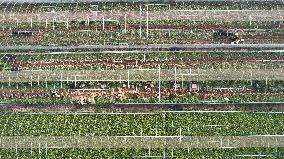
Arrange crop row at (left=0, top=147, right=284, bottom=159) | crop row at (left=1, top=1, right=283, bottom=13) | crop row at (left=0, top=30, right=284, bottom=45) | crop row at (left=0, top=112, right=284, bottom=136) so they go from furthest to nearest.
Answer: crop row at (left=1, top=1, right=283, bottom=13), crop row at (left=0, top=30, right=284, bottom=45), crop row at (left=0, top=112, right=284, bottom=136), crop row at (left=0, top=147, right=284, bottom=159)

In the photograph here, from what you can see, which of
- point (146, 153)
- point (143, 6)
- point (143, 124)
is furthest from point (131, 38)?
point (146, 153)

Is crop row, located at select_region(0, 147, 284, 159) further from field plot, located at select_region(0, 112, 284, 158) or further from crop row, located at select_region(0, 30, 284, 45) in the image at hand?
crop row, located at select_region(0, 30, 284, 45)

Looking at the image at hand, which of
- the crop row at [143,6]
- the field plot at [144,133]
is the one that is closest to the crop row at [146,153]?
the field plot at [144,133]

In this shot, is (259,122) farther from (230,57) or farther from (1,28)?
(1,28)

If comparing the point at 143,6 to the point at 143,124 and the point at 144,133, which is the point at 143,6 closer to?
the point at 143,124

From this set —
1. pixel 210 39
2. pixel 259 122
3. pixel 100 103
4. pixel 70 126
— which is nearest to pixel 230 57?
pixel 210 39

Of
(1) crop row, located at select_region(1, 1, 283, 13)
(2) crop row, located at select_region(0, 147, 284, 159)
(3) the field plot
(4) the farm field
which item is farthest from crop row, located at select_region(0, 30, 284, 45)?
(2) crop row, located at select_region(0, 147, 284, 159)

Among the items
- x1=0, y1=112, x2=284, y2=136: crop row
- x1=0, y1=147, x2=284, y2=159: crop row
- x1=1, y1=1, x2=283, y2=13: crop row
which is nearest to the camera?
x1=0, y1=147, x2=284, y2=159: crop row

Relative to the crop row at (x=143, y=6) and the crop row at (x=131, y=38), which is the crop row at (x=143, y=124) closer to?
the crop row at (x=131, y=38)
